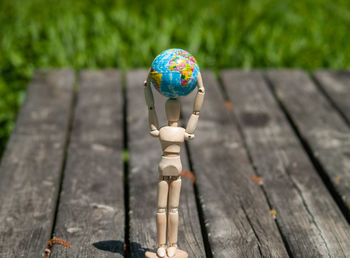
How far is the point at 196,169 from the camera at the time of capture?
9.62 feet

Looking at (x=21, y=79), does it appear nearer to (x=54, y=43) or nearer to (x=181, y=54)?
(x=54, y=43)

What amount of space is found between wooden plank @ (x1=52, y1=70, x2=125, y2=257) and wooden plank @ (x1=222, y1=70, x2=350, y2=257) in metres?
0.76

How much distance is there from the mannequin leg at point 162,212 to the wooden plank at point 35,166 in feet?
1.75

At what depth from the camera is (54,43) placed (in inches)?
183

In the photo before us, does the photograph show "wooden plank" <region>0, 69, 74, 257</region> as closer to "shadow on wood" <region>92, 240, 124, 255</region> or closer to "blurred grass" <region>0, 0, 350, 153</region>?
"shadow on wood" <region>92, 240, 124, 255</region>

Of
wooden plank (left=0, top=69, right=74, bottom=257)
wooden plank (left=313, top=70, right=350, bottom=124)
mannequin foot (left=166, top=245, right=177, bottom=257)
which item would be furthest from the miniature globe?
wooden plank (left=313, top=70, right=350, bottom=124)

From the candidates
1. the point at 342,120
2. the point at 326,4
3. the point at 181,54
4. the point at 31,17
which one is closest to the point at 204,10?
the point at 326,4

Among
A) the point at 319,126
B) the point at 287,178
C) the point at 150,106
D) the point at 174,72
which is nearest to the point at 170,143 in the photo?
the point at 150,106

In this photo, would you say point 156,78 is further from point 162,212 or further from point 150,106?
point 162,212

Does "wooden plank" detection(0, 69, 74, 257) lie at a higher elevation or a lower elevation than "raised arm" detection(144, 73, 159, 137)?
lower

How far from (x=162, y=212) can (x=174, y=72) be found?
534mm

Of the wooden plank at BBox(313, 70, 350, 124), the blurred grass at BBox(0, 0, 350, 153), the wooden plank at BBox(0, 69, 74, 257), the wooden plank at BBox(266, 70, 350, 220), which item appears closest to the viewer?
the wooden plank at BBox(0, 69, 74, 257)

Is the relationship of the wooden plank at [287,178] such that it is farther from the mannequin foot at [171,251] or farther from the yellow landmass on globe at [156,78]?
the yellow landmass on globe at [156,78]

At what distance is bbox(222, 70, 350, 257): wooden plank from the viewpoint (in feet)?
7.82
